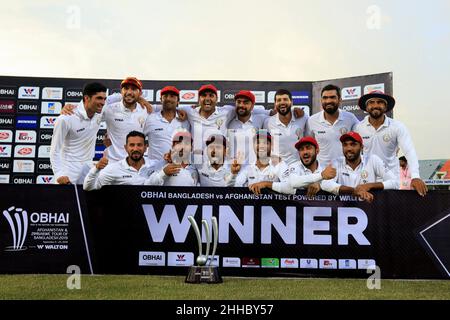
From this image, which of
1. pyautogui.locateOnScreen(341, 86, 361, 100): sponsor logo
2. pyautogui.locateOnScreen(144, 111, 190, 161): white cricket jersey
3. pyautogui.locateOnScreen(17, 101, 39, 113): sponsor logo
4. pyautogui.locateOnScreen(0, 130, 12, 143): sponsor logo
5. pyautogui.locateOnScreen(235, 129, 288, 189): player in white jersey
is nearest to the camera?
pyautogui.locateOnScreen(235, 129, 288, 189): player in white jersey

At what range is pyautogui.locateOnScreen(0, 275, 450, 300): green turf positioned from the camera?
5066 millimetres

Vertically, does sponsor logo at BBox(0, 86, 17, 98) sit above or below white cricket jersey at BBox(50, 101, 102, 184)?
above

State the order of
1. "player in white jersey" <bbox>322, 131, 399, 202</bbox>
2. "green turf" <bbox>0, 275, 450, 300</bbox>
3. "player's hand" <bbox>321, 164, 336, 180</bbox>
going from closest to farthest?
1. "green turf" <bbox>0, 275, 450, 300</bbox>
2. "player's hand" <bbox>321, 164, 336, 180</bbox>
3. "player in white jersey" <bbox>322, 131, 399, 202</bbox>

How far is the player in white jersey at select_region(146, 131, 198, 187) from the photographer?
272 inches

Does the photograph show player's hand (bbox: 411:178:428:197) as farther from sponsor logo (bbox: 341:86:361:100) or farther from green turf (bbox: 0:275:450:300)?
sponsor logo (bbox: 341:86:361:100)

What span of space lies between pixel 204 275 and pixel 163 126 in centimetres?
312

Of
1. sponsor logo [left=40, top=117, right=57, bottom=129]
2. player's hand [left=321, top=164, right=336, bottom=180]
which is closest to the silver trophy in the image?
player's hand [left=321, top=164, right=336, bottom=180]

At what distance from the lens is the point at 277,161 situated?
7141mm

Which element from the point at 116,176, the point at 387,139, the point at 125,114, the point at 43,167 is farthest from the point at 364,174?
the point at 43,167

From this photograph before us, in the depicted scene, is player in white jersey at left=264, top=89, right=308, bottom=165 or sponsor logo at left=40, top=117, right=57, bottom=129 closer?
player in white jersey at left=264, top=89, right=308, bottom=165

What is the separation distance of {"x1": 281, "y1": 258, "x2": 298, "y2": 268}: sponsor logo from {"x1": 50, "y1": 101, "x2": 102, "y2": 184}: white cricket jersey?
355 cm

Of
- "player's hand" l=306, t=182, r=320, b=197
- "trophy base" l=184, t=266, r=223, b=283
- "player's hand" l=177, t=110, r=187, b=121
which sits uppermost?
"player's hand" l=177, t=110, r=187, b=121

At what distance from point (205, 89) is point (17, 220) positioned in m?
3.50

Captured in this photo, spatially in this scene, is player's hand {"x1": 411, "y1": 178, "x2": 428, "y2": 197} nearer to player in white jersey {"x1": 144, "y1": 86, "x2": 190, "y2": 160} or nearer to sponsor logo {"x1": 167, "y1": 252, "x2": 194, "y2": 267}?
sponsor logo {"x1": 167, "y1": 252, "x2": 194, "y2": 267}
